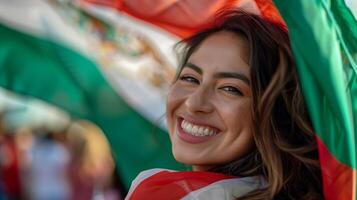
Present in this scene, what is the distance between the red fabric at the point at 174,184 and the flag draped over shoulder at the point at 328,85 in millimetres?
241

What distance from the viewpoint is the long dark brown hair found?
7.07 ft

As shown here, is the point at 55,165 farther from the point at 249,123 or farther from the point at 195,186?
the point at 195,186

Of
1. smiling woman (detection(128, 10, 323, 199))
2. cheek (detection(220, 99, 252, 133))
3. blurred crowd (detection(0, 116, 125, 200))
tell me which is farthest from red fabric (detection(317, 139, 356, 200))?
blurred crowd (detection(0, 116, 125, 200))

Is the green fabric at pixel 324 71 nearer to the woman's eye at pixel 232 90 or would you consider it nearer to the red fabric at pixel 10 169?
the woman's eye at pixel 232 90

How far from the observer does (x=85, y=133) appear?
17.5 feet

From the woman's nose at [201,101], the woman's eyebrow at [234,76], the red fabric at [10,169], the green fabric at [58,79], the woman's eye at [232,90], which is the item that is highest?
the woman's eyebrow at [234,76]

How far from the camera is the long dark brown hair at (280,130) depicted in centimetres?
215

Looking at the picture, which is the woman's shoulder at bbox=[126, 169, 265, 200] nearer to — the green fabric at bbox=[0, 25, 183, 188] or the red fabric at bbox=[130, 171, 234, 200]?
the red fabric at bbox=[130, 171, 234, 200]

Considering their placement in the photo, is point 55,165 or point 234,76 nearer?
point 234,76

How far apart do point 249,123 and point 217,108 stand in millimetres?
77

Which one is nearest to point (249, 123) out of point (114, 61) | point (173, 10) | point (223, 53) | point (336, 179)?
point (223, 53)

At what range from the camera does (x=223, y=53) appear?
2.25 meters

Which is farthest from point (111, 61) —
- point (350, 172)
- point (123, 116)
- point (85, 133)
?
point (85, 133)

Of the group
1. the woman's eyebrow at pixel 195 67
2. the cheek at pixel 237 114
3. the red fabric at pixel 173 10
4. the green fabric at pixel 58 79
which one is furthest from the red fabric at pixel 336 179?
the green fabric at pixel 58 79
